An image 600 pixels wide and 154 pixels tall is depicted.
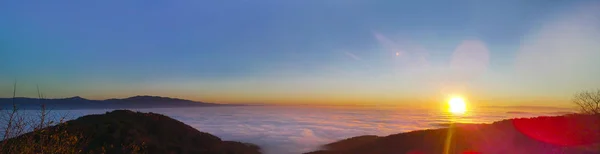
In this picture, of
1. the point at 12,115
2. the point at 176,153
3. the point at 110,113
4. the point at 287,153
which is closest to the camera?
the point at 12,115

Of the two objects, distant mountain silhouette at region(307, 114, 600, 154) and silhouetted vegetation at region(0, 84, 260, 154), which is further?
distant mountain silhouette at region(307, 114, 600, 154)

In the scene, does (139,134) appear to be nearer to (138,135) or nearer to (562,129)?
(138,135)

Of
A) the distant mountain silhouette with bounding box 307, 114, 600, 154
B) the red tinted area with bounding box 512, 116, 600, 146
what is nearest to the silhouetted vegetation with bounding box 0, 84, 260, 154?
the distant mountain silhouette with bounding box 307, 114, 600, 154

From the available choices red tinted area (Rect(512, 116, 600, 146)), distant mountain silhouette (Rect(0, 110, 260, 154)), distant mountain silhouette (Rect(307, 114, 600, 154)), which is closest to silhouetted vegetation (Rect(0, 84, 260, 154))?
distant mountain silhouette (Rect(0, 110, 260, 154))

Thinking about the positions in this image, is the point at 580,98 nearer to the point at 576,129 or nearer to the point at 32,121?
the point at 576,129

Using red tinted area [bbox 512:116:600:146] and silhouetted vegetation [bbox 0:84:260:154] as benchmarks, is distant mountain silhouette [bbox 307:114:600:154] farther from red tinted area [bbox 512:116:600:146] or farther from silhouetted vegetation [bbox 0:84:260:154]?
silhouetted vegetation [bbox 0:84:260:154]

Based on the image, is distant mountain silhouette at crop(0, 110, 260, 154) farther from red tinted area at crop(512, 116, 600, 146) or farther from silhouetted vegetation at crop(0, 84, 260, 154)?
red tinted area at crop(512, 116, 600, 146)

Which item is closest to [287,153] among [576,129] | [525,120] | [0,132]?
[525,120]

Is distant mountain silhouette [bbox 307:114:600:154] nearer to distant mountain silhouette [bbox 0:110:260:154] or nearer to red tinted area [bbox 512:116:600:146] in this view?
red tinted area [bbox 512:116:600:146]
